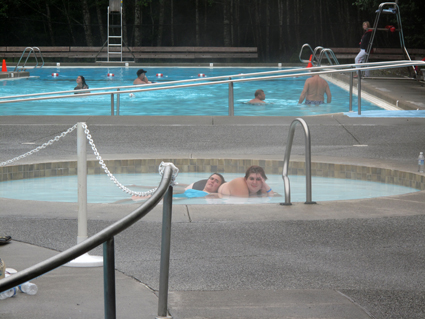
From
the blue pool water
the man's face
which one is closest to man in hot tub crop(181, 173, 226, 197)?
the man's face

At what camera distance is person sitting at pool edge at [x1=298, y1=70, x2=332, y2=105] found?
15.4m

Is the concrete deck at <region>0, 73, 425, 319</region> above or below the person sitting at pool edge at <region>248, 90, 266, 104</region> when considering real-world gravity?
below

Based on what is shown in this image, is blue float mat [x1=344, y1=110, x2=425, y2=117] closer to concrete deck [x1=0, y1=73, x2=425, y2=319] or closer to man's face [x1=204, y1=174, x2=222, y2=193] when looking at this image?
concrete deck [x1=0, y1=73, x2=425, y2=319]

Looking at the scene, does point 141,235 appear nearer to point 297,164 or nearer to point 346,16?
point 297,164

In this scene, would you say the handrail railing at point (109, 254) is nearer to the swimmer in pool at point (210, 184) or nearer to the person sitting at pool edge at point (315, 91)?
the swimmer in pool at point (210, 184)

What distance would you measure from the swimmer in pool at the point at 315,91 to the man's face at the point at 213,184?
739cm

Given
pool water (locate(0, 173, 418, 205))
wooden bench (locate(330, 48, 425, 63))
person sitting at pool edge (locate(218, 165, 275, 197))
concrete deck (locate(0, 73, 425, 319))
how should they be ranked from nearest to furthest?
concrete deck (locate(0, 73, 425, 319)), person sitting at pool edge (locate(218, 165, 275, 197)), pool water (locate(0, 173, 418, 205)), wooden bench (locate(330, 48, 425, 63))

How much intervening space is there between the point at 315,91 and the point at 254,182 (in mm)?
7924

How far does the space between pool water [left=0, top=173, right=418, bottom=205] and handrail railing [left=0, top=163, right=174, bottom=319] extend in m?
4.91

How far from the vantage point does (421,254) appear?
488 centimetres

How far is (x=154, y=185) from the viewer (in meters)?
9.12

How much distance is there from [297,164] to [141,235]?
4.27 meters

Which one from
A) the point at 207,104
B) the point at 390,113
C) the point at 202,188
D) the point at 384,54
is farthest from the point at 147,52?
the point at 202,188

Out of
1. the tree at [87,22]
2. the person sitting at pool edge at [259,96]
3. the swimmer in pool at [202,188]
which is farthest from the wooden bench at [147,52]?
the swimmer in pool at [202,188]
